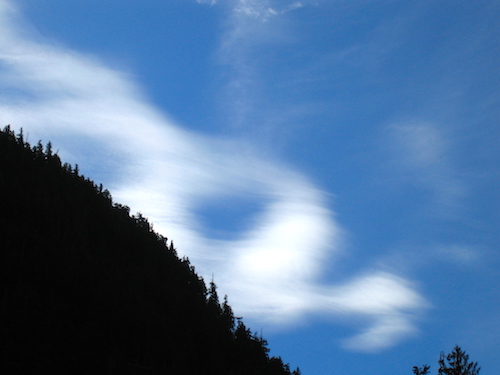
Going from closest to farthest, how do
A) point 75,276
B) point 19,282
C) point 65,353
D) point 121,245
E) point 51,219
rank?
point 65,353, point 19,282, point 75,276, point 51,219, point 121,245

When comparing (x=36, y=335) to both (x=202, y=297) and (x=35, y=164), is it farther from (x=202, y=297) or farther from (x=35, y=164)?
(x=35, y=164)

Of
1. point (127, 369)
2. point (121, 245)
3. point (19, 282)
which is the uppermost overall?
point (121, 245)

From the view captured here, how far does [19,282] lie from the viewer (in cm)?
12744

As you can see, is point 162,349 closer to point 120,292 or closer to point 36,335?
point 120,292

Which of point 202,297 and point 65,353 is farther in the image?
point 202,297

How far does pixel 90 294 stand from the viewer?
13612 centimetres

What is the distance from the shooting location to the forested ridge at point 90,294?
367ft

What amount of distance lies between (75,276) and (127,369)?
115ft

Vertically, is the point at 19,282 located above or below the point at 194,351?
above

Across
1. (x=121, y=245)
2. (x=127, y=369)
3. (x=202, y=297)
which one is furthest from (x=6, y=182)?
(x=127, y=369)

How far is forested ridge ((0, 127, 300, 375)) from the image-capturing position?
112 metres

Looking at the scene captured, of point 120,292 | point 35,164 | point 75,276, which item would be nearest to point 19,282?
point 75,276

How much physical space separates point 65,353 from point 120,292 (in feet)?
111

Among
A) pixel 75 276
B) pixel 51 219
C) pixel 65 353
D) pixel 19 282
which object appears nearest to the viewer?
pixel 65 353
